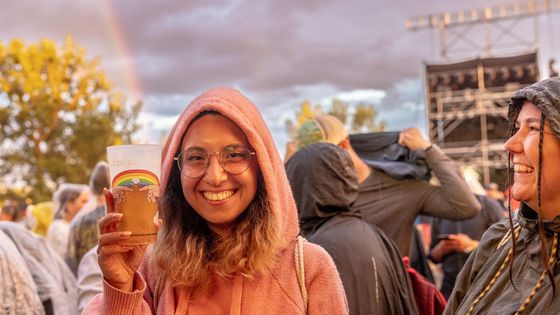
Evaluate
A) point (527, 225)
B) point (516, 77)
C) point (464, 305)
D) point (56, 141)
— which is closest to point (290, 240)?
point (464, 305)

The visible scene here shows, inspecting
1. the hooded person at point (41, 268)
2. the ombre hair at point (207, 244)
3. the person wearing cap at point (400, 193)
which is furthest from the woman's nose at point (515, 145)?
the hooded person at point (41, 268)

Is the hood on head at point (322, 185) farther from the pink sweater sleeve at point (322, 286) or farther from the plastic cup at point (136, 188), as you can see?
the plastic cup at point (136, 188)

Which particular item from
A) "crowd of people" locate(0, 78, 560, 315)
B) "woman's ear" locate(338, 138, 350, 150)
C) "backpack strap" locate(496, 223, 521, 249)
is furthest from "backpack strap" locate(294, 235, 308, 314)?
"woman's ear" locate(338, 138, 350, 150)

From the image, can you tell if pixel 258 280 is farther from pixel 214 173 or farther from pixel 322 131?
pixel 322 131

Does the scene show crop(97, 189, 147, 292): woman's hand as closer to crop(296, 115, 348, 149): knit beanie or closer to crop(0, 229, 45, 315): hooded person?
crop(0, 229, 45, 315): hooded person

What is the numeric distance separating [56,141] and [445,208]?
19.6 metres

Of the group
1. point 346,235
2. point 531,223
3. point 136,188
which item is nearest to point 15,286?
point 136,188

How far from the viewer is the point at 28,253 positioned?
3377mm

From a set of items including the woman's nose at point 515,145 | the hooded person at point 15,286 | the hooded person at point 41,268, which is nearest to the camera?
the woman's nose at point 515,145

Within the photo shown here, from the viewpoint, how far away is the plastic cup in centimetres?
170

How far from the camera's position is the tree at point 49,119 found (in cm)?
1988

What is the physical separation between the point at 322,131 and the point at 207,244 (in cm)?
180

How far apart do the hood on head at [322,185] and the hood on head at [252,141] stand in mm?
782

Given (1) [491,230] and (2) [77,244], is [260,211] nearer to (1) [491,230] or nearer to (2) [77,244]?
(1) [491,230]
